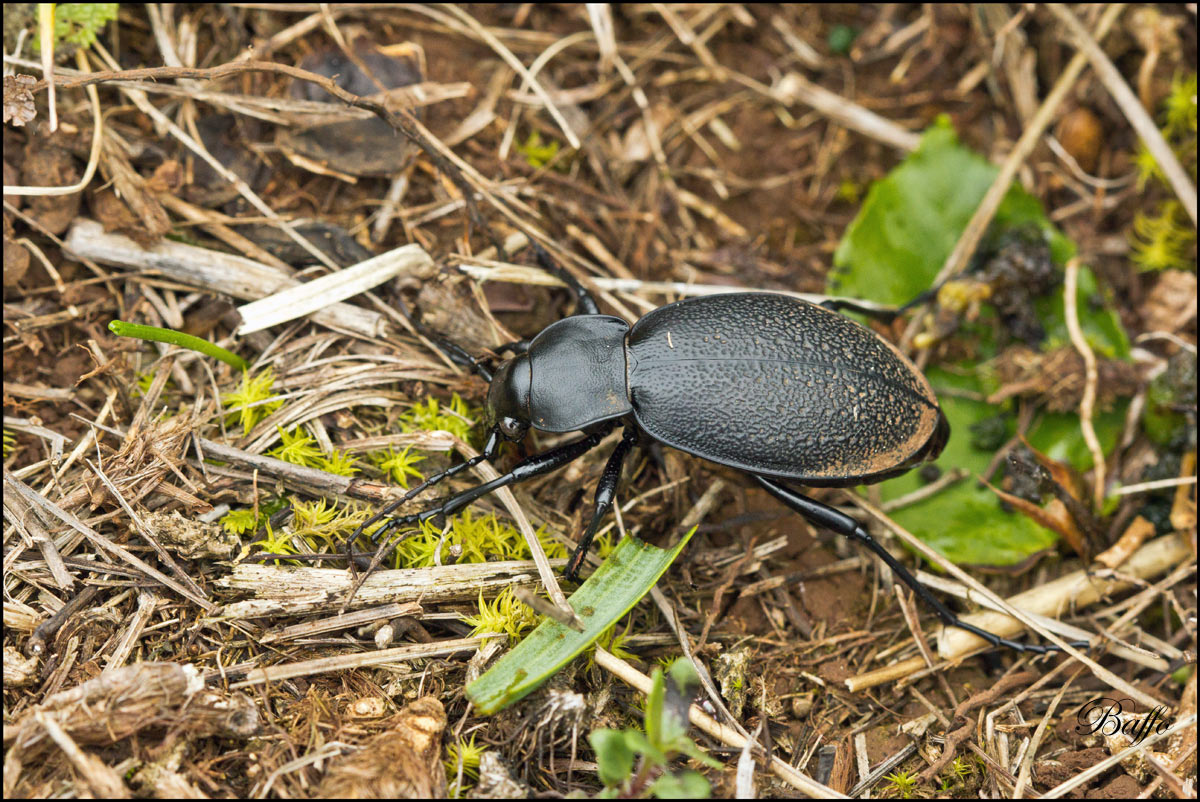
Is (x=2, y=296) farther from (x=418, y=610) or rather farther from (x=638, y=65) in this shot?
(x=638, y=65)

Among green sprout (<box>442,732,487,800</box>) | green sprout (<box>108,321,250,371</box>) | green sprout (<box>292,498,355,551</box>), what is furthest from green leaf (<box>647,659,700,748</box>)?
green sprout (<box>108,321,250,371</box>)

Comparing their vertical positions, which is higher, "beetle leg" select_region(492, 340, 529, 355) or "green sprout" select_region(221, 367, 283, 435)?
"beetle leg" select_region(492, 340, 529, 355)

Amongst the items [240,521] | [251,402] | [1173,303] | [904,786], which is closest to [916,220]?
[1173,303]

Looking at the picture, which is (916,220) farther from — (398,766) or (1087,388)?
(398,766)

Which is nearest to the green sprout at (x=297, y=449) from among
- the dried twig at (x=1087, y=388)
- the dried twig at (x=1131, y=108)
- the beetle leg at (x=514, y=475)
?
the beetle leg at (x=514, y=475)

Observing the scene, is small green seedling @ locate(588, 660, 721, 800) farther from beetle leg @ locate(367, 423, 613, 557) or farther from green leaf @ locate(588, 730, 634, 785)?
beetle leg @ locate(367, 423, 613, 557)

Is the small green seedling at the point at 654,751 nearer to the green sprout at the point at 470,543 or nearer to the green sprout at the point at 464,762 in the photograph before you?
the green sprout at the point at 464,762

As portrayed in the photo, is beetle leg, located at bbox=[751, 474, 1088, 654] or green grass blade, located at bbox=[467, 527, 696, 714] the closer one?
green grass blade, located at bbox=[467, 527, 696, 714]
